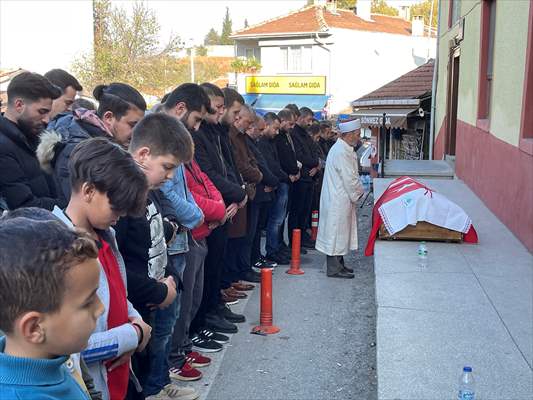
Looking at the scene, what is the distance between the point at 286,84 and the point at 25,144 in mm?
35212

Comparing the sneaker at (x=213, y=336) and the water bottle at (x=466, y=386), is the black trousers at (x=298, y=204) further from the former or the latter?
the water bottle at (x=466, y=386)

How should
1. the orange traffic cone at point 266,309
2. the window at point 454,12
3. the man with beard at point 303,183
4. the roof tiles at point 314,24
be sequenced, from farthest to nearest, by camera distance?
1. the roof tiles at point 314,24
2. the window at point 454,12
3. the man with beard at point 303,183
4. the orange traffic cone at point 266,309

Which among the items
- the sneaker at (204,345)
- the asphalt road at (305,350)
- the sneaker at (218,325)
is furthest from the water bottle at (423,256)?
the sneaker at (204,345)

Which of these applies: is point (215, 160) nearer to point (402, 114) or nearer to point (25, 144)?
point (25, 144)

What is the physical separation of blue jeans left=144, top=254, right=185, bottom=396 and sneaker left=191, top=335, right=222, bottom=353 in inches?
44.4

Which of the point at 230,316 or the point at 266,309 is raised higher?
the point at 266,309

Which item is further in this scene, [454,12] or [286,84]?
[286,84]

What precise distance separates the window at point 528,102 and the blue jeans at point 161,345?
4.53 metres

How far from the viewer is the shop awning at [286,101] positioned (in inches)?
1483

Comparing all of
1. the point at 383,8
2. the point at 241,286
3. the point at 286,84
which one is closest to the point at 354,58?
the point at 286,84

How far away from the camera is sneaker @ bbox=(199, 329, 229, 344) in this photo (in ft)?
17.4

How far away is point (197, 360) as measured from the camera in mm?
4895

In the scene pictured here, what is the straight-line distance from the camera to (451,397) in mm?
3471

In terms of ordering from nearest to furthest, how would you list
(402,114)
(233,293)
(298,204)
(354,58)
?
(233,293)
(298,204)
(402,114)
(354,58)
